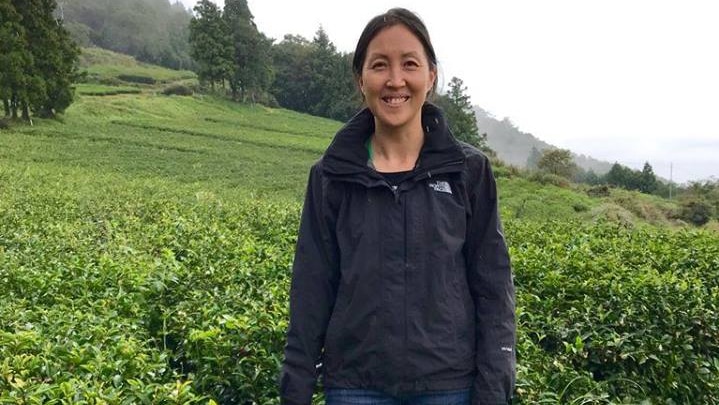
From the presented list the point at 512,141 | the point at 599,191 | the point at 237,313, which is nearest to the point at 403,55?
the point at 237,313

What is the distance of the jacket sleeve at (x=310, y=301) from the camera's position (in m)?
1.88

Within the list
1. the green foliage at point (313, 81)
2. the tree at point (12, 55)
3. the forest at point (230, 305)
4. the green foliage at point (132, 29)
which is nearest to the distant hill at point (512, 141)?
the green foliage at point (132, 29)

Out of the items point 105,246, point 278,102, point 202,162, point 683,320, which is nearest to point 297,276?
point 683,320

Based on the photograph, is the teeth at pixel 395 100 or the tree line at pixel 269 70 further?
the tree line at pixel 269 70

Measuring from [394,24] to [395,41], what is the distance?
56 mm

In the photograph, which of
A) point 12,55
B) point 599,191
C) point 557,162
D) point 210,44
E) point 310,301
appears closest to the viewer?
point 310,301

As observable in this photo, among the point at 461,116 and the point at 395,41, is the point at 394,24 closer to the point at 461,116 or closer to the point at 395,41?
the point at 395,41

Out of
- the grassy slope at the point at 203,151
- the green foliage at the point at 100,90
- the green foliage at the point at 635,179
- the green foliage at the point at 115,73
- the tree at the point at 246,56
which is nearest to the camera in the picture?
the grassy slope at the point at 203,151

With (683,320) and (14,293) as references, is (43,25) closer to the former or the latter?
(14,293)

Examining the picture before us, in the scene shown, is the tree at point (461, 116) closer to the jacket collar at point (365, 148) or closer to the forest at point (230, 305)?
the forest at point (230, 305)

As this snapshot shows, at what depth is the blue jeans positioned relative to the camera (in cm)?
180

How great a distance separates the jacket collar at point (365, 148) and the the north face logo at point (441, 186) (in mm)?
48

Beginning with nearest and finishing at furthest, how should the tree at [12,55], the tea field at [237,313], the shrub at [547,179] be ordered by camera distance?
1. the tea field at [237,313]
2. the tree at [12,55]
3. the shrub at [547,179]

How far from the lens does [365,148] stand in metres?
1.98
